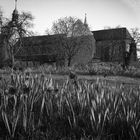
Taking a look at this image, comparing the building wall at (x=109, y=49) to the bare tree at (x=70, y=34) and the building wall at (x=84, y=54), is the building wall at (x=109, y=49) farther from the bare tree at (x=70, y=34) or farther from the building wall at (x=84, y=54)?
the bare tree at (x=70, y=34)

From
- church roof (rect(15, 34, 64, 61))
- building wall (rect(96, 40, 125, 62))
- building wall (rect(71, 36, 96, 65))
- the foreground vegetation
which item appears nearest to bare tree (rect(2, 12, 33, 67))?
church roof (rect(15, 34, 64, 61))

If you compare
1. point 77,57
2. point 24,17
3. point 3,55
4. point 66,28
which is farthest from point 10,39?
point 3,55

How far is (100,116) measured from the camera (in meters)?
2.23

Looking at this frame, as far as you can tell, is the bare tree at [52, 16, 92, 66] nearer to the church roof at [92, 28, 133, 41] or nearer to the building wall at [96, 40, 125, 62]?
the building wall at [96, 40, 125, 62]

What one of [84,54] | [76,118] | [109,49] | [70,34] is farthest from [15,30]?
[76,118]

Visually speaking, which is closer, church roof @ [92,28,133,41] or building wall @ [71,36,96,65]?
building wall @ [71,36,96,65]

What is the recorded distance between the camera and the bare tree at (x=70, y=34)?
26.9m

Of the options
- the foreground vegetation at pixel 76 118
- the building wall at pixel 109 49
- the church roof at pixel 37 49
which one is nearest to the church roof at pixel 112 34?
the building wall at pixel 109 49

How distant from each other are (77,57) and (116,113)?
33.2 m

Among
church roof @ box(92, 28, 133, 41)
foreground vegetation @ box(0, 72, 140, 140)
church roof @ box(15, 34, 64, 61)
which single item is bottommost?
foreground vegetation @ box(0, 72, 140, 140)

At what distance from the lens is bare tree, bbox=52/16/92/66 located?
2689cm

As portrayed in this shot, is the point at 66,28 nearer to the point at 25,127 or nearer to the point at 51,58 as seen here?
the point at 51,58

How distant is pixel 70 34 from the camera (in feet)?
90.4

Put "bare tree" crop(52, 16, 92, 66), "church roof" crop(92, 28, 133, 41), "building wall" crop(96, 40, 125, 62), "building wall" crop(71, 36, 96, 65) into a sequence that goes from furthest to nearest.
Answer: "church roof" crop(92, 28, 133, 41) → "building wall" crop(96, 40, 125, 62) → "building wall" crop(71, 36, 96, 65) → "bare tree" crop(52, 16, 92, 66)
